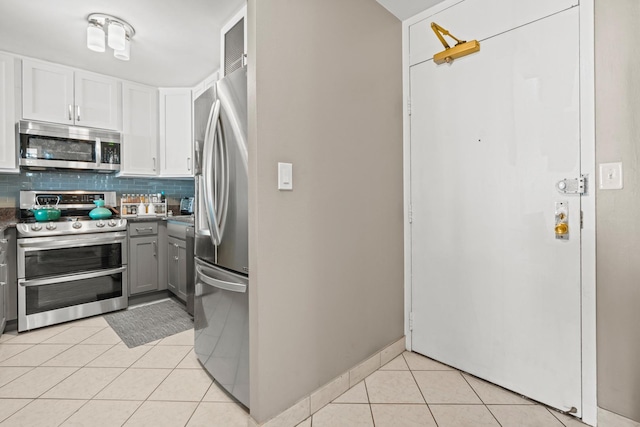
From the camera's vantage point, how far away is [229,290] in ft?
5.36

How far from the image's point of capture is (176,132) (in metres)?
3.69

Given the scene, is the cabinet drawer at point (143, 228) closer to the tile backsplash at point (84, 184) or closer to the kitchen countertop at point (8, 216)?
the tile backsplash at point (84, 184)

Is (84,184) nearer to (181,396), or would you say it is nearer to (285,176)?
(181,396)

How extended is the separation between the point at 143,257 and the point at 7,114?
5.65 feet

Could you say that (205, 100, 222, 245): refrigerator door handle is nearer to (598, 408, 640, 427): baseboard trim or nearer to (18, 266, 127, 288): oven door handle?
(18, 266, 127, 288): oven door handle

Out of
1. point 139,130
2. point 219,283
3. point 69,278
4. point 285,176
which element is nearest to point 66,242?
point 69,278

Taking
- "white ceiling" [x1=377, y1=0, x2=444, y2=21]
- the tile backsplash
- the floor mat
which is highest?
"white ceiling" [x1=377, y1=0, x2=444, y2=21]

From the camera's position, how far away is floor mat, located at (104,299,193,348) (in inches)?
101

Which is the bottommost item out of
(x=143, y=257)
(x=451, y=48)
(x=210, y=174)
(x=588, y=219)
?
(x=143, y=257)

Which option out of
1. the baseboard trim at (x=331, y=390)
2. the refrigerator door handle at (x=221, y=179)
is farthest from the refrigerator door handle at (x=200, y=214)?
the baseboard trim at (x=331, y=390)

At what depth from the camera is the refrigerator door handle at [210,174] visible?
1753mm

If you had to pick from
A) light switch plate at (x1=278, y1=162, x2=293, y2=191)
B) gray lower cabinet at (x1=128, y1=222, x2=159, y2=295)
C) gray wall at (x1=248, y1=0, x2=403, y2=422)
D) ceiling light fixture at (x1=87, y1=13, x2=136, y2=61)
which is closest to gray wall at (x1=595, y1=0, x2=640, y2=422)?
gray wall at (x1=248, y1=0, x2=403, y2=422)

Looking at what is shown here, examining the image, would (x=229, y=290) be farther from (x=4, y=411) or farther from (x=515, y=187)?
(x=515, y=187)

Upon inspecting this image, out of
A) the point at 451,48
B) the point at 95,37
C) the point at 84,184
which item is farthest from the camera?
the point at 84,184
